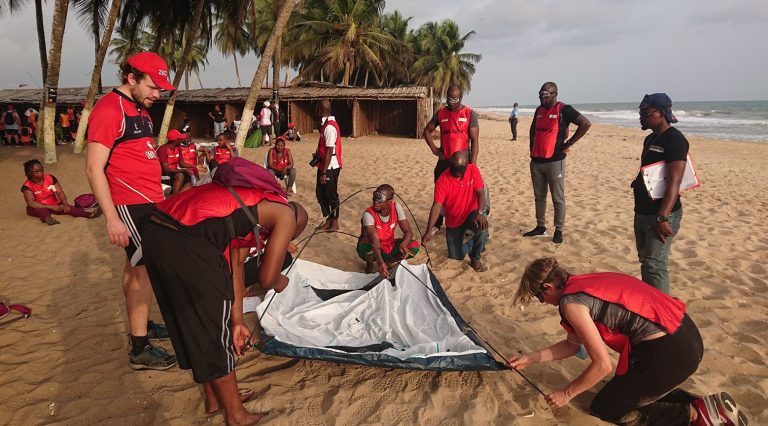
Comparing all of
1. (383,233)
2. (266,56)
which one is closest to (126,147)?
(383,233)

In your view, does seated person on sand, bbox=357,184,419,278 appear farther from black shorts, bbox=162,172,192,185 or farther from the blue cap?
black shorts, bbox=162,172,192,185

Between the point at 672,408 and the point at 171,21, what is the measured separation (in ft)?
54.2

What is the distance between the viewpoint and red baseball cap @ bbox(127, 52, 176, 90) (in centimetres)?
246

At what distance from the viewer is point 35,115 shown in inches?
573

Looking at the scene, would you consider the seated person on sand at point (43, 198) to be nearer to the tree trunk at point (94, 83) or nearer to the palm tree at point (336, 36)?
the tree trunk at point (94, 83)

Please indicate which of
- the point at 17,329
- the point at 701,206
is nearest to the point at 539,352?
the point at 17,329

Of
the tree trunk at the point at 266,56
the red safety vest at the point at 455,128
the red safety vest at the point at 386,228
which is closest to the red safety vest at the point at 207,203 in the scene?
the red safety vest at the point at 386,228

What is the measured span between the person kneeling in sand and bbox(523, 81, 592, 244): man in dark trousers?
13.0 ft

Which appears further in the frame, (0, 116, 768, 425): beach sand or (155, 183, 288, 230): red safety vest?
(0, 116, 768, 425): beach sand

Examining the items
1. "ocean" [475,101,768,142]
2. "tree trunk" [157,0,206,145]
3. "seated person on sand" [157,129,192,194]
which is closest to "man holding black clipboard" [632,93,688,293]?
"seated person on sand" [157,129,192,194]

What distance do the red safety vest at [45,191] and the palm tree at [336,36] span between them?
18.9 metres

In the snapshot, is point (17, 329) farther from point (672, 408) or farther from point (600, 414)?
point (672, 408)

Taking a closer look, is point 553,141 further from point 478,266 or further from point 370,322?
point 370,322

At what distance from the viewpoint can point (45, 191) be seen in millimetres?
6387
